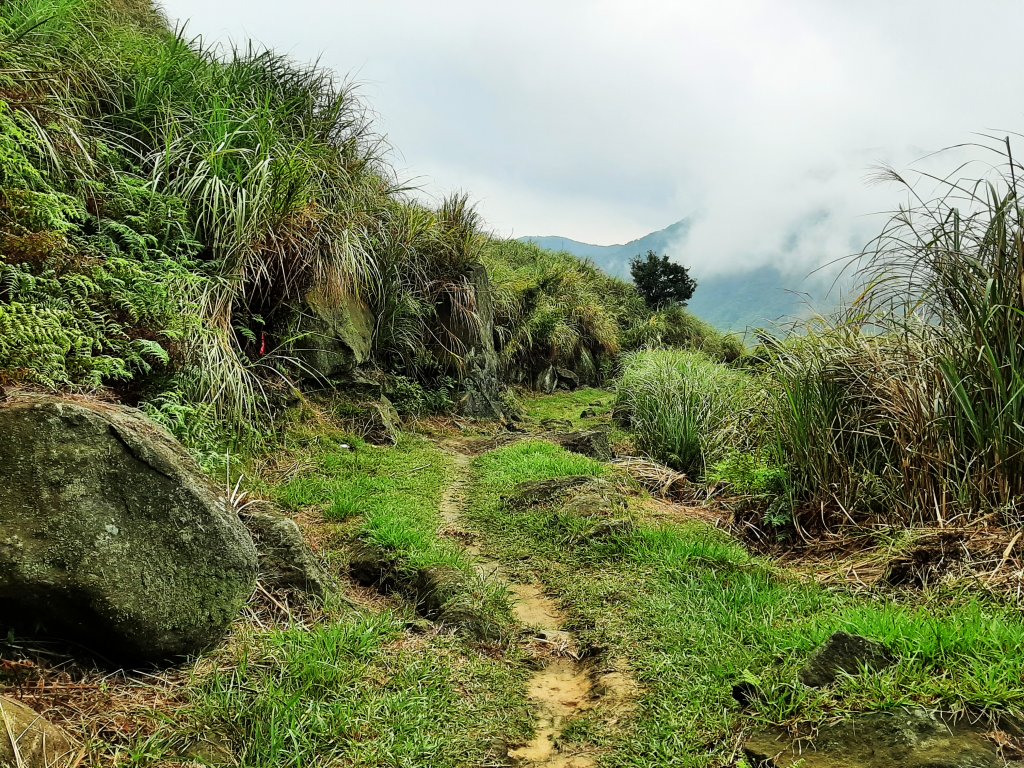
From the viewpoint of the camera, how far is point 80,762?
155 centimetres

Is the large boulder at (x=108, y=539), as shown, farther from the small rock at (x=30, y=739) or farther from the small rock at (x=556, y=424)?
the small rock at (x=556, y=424)

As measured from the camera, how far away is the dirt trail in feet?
6.97

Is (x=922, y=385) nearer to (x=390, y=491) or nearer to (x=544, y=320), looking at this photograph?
(x=390, y=491)

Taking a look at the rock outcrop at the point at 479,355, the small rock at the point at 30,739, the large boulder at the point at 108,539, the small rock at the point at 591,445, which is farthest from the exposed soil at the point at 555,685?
the rock outcrop at the point at 479,355

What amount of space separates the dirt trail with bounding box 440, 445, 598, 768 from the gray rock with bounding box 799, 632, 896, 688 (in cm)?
80

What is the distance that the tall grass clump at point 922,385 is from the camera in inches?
125

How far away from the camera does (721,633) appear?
2.69 meters

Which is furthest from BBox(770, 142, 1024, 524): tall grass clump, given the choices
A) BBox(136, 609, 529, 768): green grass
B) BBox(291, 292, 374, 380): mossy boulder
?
BBox(291, 292, 374, 380): mossy boulder

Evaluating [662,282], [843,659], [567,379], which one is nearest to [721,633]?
[843,659]

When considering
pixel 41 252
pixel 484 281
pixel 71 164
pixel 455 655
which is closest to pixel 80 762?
pixel 455 655

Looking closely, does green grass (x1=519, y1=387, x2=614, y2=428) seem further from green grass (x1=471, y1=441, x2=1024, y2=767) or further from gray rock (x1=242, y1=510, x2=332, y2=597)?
gray rock (x1=242, y1=510, x2=332, y2=597)

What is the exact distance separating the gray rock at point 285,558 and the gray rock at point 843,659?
214 cm

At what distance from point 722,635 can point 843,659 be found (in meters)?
0.75

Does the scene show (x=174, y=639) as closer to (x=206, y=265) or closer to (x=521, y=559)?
(x=521, y=559)
